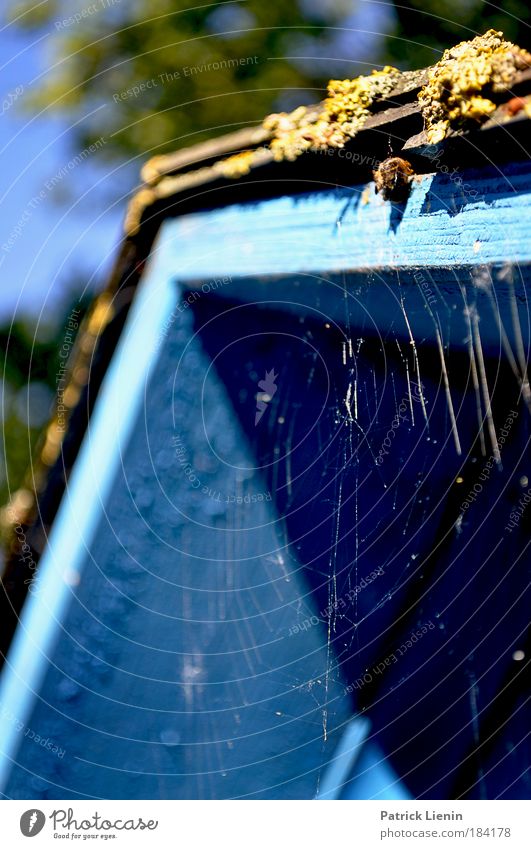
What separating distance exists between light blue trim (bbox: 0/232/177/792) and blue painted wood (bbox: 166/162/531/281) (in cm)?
14

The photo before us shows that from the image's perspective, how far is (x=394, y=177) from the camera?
48.6 inches

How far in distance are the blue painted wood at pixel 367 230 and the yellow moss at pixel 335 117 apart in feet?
0.29

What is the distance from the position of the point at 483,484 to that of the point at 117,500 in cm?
81

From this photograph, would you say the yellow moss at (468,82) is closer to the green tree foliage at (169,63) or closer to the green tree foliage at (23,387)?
the green tree foliage at (169,63)

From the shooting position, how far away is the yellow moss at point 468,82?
1.04 metres

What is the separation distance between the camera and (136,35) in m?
6.93

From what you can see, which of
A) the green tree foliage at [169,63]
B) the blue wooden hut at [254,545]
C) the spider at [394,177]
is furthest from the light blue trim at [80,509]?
the green tree foliage at [169,63]

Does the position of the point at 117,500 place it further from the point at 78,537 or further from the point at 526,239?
the point at 526,239

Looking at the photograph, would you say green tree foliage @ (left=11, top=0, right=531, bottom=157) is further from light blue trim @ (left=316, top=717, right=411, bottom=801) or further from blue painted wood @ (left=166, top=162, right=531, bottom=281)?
light blue trim @ (left=316, top=717, right=411, bottom=801)

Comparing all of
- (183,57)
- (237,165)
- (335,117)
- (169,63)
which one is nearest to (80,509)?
(237,165)
